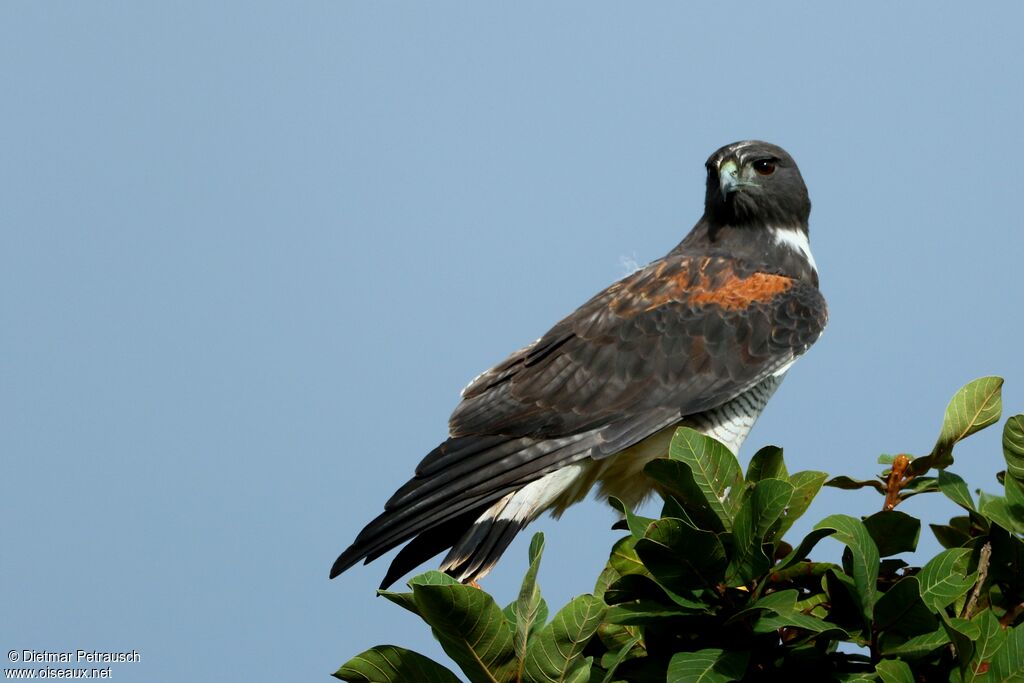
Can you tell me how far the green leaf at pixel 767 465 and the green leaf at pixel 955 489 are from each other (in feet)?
1.33

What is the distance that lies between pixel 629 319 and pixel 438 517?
1.65m

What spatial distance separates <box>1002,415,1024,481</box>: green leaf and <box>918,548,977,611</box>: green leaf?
1.19 feet

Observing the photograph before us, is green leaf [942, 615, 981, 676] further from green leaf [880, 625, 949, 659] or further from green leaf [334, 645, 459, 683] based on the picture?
green leaf [334, 645, 459, 683]

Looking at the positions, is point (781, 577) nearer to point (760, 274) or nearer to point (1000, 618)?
point (1000, 618)

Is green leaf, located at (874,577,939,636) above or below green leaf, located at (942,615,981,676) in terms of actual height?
above

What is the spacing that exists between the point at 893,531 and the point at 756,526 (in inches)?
15.1

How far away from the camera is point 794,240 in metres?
7.03

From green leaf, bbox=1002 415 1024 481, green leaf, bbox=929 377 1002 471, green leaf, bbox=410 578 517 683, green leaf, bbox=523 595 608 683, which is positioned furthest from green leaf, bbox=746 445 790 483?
green leaf, bbox=410 578 517 683

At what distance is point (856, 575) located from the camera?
9.92 feet

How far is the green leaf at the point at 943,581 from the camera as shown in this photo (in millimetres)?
2975

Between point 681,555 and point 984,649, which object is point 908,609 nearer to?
point 984,649

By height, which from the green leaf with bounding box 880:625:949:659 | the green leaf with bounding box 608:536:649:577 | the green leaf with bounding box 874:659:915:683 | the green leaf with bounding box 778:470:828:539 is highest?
the green leaf with bounding box 608:536:649:577

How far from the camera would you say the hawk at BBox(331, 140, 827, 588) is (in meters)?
5.51

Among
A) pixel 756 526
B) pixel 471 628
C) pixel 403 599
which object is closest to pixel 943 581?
pixel 756 526
